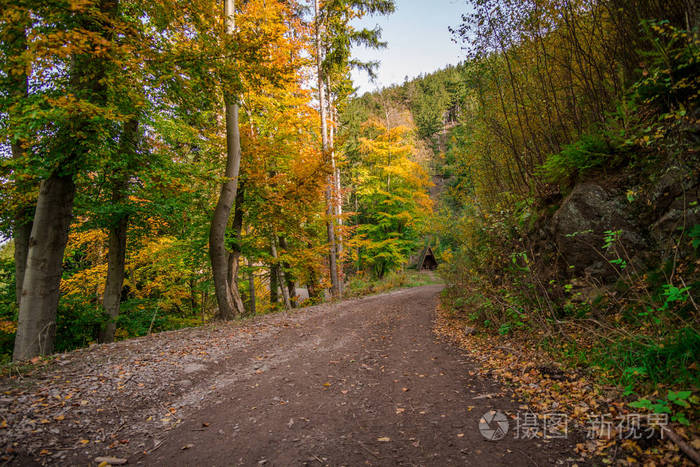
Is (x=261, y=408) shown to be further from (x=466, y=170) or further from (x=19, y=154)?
(x=466, y=170)

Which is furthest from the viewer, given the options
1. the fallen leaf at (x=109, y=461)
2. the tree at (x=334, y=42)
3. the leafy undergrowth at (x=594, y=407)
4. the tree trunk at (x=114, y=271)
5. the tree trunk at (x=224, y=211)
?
the tree at (x=334, y=42)

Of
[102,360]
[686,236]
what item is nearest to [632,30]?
[686,236]

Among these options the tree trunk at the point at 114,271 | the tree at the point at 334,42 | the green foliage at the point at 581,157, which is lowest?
the tree trunk at the point at 114,271

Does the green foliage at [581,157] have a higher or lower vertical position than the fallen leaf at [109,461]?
higher

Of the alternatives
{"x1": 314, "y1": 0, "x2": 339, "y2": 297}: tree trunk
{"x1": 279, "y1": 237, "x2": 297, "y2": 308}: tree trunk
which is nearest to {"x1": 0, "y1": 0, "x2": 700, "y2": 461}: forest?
{"x1": 279, "y1": 237, "x2": 297, "y2": 308}: tree trunk

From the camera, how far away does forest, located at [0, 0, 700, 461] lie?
11.8 feet

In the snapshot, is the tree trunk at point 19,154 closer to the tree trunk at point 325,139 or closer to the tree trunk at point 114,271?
the tree trunk at point 114,271

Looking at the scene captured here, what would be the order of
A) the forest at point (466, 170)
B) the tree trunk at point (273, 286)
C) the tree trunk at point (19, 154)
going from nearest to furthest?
the forest at point (466, 170) → the tree trunk at point (19, 154) → the tree trunk at point (273, 286)

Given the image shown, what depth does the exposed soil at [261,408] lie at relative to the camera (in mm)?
2688

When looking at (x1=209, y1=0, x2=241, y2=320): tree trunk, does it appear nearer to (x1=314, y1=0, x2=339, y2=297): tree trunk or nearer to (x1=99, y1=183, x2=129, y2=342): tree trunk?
(x1=99, y1=183, x2=129, y2=342): tree trunk

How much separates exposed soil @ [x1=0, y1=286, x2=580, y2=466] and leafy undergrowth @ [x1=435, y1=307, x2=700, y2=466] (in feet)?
0.70

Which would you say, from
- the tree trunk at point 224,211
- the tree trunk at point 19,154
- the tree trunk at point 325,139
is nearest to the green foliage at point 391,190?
the tree trunk at point 325,139

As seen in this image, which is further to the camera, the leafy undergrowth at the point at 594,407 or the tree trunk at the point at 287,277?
the tree trunk at the point at 287,277

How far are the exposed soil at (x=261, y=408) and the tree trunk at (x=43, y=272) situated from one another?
992 mm
